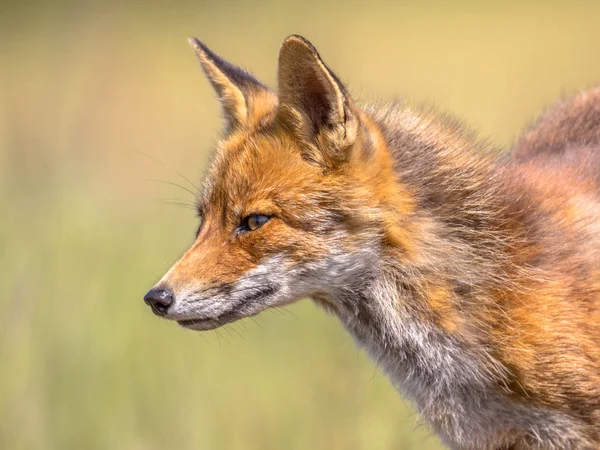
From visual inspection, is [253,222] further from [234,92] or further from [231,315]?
[234,92]

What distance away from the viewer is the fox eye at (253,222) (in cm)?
435

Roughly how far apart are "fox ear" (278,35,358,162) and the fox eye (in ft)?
1.45

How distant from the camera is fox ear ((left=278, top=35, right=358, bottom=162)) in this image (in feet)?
13.8

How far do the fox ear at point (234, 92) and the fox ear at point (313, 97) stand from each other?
489 millimetres

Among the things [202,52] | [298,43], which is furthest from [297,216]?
[202,52]

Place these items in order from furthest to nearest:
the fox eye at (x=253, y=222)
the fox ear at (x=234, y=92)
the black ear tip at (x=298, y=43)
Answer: the fox ear at (x=234, y=92) → the fox eye at (x=253, y=222) → the black ear tip at (x=298, y=43)

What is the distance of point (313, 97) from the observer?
4391 mm

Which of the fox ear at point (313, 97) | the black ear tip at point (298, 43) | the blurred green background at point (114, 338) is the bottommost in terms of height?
the blurred green background at point (114, 338)

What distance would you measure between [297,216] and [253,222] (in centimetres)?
21

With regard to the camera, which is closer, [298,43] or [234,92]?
[298,43]

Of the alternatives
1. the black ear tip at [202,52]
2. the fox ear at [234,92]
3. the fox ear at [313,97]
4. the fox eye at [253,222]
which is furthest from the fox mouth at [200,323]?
the black ear tip at [202,52]

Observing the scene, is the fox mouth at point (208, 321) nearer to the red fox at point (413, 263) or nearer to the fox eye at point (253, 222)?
the red fox at point (413, 263)

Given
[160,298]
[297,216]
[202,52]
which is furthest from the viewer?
[202,52]

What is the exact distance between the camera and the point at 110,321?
20.8 ft
